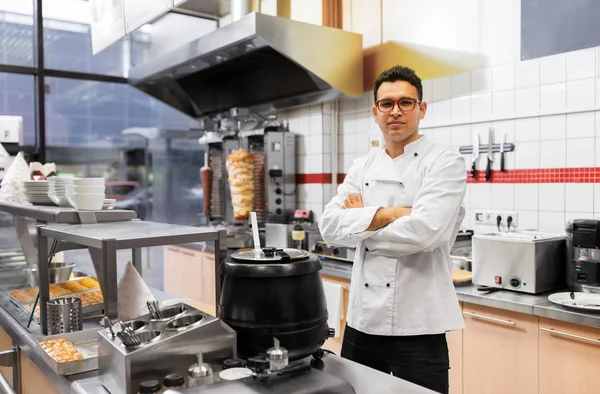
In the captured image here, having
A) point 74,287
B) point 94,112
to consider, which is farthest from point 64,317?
point 94,112

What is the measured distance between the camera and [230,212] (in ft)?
17.4

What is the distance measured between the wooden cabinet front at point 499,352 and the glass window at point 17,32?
4.61 m

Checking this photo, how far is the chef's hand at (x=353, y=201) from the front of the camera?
2135mm

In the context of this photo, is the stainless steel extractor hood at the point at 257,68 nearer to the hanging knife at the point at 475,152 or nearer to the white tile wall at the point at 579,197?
the hanging knife at the point at 475,152

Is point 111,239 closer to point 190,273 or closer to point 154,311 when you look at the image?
point 154,311

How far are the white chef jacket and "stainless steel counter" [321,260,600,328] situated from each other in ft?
2.22

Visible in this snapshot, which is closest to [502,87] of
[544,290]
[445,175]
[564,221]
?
[564,221]

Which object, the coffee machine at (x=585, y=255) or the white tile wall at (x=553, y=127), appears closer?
the coffee machine at (x=585, y=255)

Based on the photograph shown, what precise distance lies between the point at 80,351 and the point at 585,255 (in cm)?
232

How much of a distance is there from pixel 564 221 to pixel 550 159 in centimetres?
37

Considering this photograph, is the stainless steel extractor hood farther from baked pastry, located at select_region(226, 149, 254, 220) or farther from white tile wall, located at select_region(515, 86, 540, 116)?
white tile wall, located at select_region(515, 86, 540, 116)

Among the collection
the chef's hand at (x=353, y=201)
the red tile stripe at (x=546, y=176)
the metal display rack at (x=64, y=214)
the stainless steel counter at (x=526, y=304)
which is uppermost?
the red tile stripe at (x=546, y=176)

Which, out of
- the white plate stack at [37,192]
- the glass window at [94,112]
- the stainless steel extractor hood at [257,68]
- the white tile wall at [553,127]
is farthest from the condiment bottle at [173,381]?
the glass window at [94,112]

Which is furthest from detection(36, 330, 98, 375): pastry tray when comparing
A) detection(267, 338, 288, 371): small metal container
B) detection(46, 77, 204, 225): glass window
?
detection(46, 77, 204, 225): glass window
